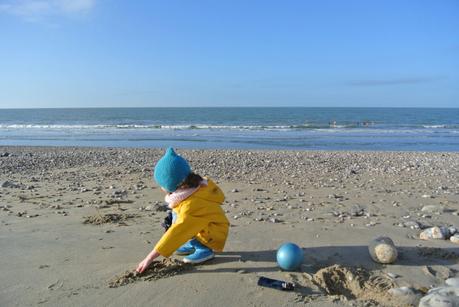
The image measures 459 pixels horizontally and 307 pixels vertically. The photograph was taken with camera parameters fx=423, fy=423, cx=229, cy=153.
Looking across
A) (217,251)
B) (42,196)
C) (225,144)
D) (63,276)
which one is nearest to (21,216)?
(42,196)

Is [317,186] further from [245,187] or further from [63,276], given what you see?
[63,276]

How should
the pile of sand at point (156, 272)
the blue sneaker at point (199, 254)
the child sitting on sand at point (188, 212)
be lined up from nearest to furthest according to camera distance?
the pile of sand at point (156, 272)
the child sitting on sand at point (188, 212)
the blue sneaker at point (199, 254)

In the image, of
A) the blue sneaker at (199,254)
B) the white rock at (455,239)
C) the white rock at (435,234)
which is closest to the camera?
the blue sneaker at (199,254)

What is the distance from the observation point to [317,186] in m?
8.06

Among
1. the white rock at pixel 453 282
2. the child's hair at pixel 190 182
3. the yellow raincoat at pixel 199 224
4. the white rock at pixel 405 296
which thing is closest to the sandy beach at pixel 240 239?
the white rock at pixel 405 296

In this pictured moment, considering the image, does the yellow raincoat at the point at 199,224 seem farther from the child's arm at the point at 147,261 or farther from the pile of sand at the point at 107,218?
the pile of sand at the point at 107,218

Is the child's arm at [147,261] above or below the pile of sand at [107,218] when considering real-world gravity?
above

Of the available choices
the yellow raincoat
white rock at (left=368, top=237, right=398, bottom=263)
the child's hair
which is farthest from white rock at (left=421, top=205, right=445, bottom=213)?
the child's hair

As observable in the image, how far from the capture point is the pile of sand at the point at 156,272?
3.41 meters

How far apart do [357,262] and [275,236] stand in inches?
41.7

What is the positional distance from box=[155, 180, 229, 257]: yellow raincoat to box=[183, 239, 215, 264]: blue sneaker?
0.15 feet

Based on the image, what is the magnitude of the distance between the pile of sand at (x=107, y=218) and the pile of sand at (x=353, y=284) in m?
2.85

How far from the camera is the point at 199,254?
3.81 m

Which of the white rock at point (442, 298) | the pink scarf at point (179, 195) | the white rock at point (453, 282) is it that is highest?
the pink scarf at point (179, 195)
